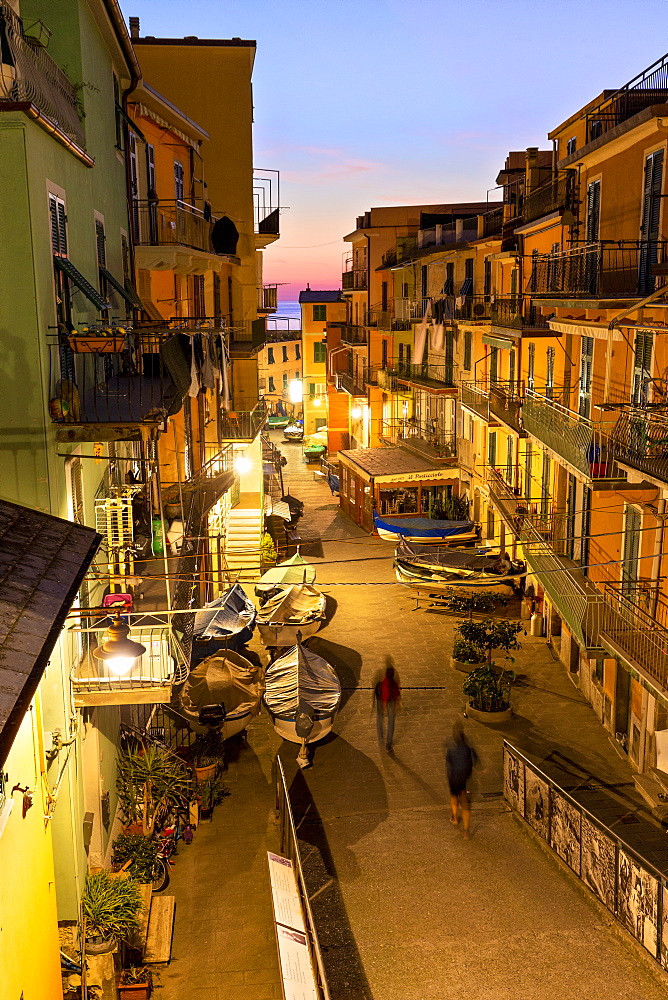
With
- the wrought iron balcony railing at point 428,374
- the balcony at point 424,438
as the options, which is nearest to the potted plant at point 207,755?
the balcony at point 424,438

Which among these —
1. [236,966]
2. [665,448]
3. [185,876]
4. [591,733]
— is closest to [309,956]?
[236,966]

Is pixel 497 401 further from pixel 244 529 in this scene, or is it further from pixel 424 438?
pixel 424 438

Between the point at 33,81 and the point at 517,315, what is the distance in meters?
17.7

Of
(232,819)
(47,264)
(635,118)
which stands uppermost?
(635,118)

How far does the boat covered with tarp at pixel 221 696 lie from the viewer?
62.7ft

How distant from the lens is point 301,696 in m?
18.9

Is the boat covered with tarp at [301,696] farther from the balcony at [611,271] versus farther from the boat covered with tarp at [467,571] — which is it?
the balcony at [611,271]

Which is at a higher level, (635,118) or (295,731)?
(635,118)

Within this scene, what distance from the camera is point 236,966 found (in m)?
12.4

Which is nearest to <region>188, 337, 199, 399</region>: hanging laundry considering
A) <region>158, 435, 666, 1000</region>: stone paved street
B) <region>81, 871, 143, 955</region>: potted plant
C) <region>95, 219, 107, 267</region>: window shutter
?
<region>95, 219, 107, 267</region>: window shutter

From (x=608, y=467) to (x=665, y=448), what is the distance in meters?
2.35

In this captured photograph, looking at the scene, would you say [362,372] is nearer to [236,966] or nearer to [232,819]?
[232,819]

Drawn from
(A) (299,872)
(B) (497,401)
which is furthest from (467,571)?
(A) (299,872)

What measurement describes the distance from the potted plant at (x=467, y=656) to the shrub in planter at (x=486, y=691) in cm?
234
